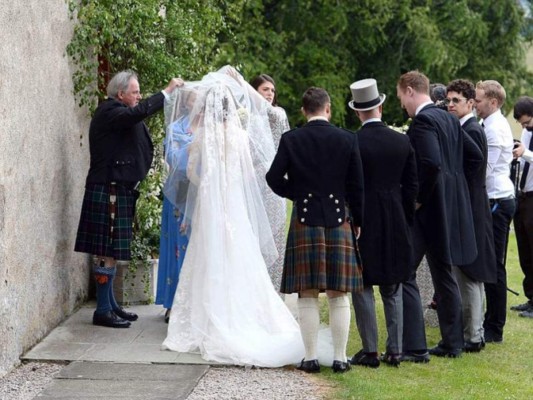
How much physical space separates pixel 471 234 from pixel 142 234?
3.25m

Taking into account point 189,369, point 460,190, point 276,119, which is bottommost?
point 189,369

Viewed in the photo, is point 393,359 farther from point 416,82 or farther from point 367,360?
point 416,82

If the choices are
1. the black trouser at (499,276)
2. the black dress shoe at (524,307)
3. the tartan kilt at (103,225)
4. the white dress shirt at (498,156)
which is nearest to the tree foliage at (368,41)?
the black dress shoe at (524,307)

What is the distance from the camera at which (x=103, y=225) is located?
8180 mm

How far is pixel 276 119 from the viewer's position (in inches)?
360

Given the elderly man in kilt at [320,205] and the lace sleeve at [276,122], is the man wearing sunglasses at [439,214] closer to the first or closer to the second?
the elderly man in kilt at [320,205]

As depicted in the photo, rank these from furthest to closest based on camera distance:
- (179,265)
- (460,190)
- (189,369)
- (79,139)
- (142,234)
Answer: (142,234), (79,139), (179,265), (460,190), (189,369)

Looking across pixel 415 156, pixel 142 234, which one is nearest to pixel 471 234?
pixel 415 156

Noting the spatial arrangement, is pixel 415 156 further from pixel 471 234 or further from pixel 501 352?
pixel 501 352

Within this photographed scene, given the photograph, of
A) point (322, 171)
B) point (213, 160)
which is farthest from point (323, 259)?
point (213, 160)

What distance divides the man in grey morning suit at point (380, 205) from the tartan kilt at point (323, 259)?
243 millimetres

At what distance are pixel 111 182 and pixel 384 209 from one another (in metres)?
2.22

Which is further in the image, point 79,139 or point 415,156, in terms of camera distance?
point 79,139

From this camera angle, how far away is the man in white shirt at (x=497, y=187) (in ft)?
27.5
